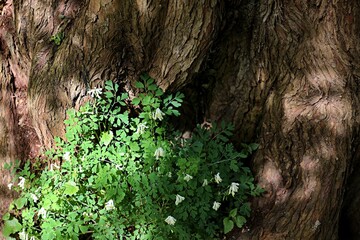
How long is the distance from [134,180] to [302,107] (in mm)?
1248

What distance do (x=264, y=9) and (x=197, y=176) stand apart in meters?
1.26

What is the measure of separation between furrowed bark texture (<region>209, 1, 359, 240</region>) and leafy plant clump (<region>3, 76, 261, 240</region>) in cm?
21

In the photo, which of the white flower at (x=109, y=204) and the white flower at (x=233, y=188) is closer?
the white flower at (x=109, y=204)

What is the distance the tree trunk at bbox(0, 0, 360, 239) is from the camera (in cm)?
324

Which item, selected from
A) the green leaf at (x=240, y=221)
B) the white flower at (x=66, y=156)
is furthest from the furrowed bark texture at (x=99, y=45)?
the green leaf at (x=240, y=221)

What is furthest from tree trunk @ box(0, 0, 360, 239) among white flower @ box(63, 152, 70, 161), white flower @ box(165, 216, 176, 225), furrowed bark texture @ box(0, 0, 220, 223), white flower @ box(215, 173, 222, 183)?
white flower @ box(165, 216, 176, 225)

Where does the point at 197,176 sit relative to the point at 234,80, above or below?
below

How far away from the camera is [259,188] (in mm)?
3365

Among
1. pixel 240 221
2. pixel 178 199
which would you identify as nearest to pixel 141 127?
pixel 178 199

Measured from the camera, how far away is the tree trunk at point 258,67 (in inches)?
128

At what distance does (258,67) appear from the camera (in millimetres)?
3436

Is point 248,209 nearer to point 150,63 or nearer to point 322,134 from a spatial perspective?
point 322,134

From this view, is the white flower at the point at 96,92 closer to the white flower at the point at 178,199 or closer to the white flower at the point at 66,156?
the white flower at the point at 66,156

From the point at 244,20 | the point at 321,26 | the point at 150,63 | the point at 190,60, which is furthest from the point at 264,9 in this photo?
the point at 150,63
